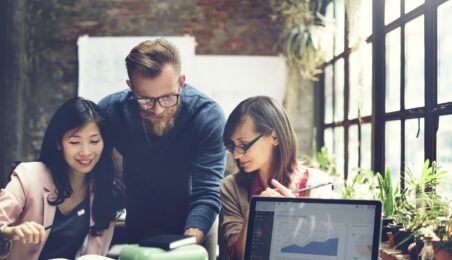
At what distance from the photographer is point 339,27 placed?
4.47 metres

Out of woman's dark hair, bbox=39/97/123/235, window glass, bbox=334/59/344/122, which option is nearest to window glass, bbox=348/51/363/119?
window glass, bbox=334/59/344/122

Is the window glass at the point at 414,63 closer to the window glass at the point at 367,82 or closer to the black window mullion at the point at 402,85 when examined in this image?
A: the black window mullion at the point at 402,85

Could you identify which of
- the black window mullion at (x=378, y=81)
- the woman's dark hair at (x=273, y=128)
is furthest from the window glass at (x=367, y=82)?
the woman's dark hair at (x=273, y=128)

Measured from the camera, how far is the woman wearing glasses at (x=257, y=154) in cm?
227

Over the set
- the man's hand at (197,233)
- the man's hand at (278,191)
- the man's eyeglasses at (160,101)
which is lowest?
the man's hand at (197,233)

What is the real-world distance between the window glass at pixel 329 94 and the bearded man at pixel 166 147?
2434 millimetres

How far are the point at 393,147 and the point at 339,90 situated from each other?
1436 millimetres

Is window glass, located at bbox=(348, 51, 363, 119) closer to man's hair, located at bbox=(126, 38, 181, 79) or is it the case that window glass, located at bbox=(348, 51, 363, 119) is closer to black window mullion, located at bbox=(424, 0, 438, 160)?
black window mullion, located at bbox=(424, 0, 438, 160)

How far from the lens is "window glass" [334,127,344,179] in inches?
173

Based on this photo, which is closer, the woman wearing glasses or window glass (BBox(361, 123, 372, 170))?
the woman wearing glasses

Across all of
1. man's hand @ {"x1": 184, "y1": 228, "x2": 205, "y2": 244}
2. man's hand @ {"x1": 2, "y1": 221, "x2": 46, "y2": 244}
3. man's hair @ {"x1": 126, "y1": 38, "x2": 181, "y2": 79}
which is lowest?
man's hand @ {"x1": 184, "y1": 228, "x2": 205, "y2": 244}

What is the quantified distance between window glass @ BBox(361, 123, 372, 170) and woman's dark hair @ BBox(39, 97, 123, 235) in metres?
1.73

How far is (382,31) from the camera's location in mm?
3270

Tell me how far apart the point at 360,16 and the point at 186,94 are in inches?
65.2
